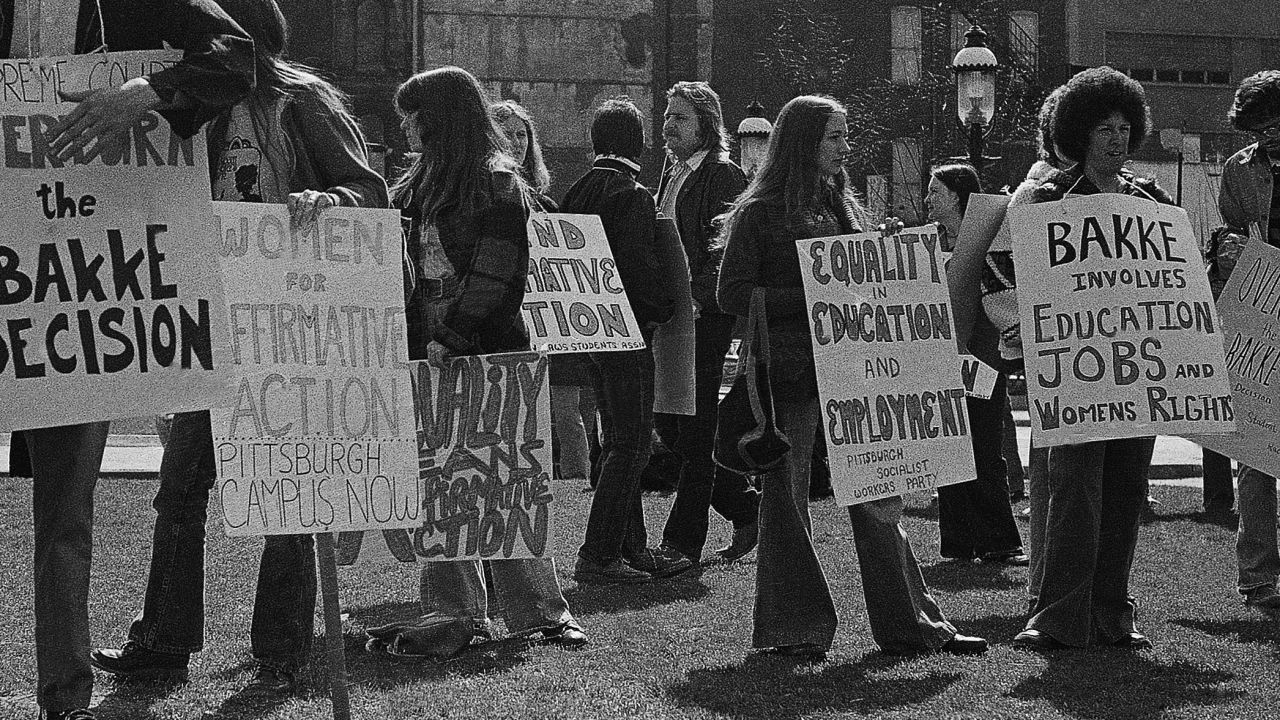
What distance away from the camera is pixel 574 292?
7.26m

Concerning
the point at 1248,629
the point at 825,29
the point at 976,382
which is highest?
the point at 825,29

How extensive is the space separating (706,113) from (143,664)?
13.2 ft

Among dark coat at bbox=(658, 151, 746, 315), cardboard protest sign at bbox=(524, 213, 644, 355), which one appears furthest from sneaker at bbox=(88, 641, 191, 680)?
dark coat at bbox=(658, 151, 746, 315)

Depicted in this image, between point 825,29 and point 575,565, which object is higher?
point 825,29

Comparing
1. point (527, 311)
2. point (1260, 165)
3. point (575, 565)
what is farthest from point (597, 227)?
point (1260, 165)

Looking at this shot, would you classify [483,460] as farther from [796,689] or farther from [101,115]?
[101,115]

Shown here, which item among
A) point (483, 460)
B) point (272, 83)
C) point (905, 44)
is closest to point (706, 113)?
point (483, 460)

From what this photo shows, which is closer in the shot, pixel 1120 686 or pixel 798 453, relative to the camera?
pixel 1120 686

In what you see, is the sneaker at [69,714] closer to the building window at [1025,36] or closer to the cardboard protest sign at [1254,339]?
the cardboard protest sign at [1254,339]

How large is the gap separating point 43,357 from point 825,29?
31636mm

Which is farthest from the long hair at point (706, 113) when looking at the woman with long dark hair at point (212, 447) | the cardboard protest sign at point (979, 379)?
the woman with long dark hair at point (212, 447)

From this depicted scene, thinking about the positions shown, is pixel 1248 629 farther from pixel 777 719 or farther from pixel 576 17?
pixel 576 17

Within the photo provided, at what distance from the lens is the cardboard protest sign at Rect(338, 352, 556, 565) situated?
17.8ft

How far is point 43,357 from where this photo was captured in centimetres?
410
